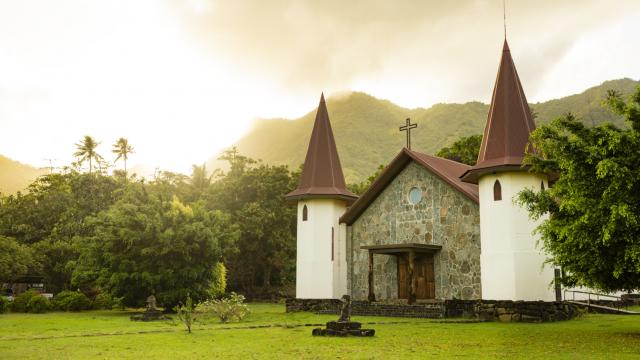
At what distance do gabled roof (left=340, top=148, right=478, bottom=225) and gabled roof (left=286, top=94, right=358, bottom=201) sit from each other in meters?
0.86

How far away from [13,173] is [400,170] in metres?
96.2

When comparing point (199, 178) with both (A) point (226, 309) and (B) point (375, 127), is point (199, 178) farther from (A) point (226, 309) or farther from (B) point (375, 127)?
(B) point (375, 127)

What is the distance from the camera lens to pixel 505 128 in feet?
69.5

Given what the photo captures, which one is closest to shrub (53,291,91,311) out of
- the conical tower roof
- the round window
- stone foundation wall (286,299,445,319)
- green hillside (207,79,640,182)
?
stone foundation wall (286,299,445,319)

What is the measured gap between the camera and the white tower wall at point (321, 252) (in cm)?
2578

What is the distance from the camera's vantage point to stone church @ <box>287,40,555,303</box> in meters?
20.3

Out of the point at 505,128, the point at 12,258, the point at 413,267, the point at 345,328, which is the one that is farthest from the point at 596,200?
the point at 12,258

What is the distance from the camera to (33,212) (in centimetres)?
4159

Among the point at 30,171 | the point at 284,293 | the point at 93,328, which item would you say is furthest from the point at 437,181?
the point at 30,171

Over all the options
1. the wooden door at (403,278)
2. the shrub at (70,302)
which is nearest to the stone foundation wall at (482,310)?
the wooden door at (403,278)

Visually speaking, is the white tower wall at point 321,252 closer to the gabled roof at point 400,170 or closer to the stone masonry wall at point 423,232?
the stone masonry wall at point 423,232

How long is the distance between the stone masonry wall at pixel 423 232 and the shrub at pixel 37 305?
14.3 meters

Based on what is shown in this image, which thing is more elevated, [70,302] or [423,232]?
[423,232]

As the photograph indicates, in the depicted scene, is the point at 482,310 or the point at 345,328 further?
the point at 482,310
